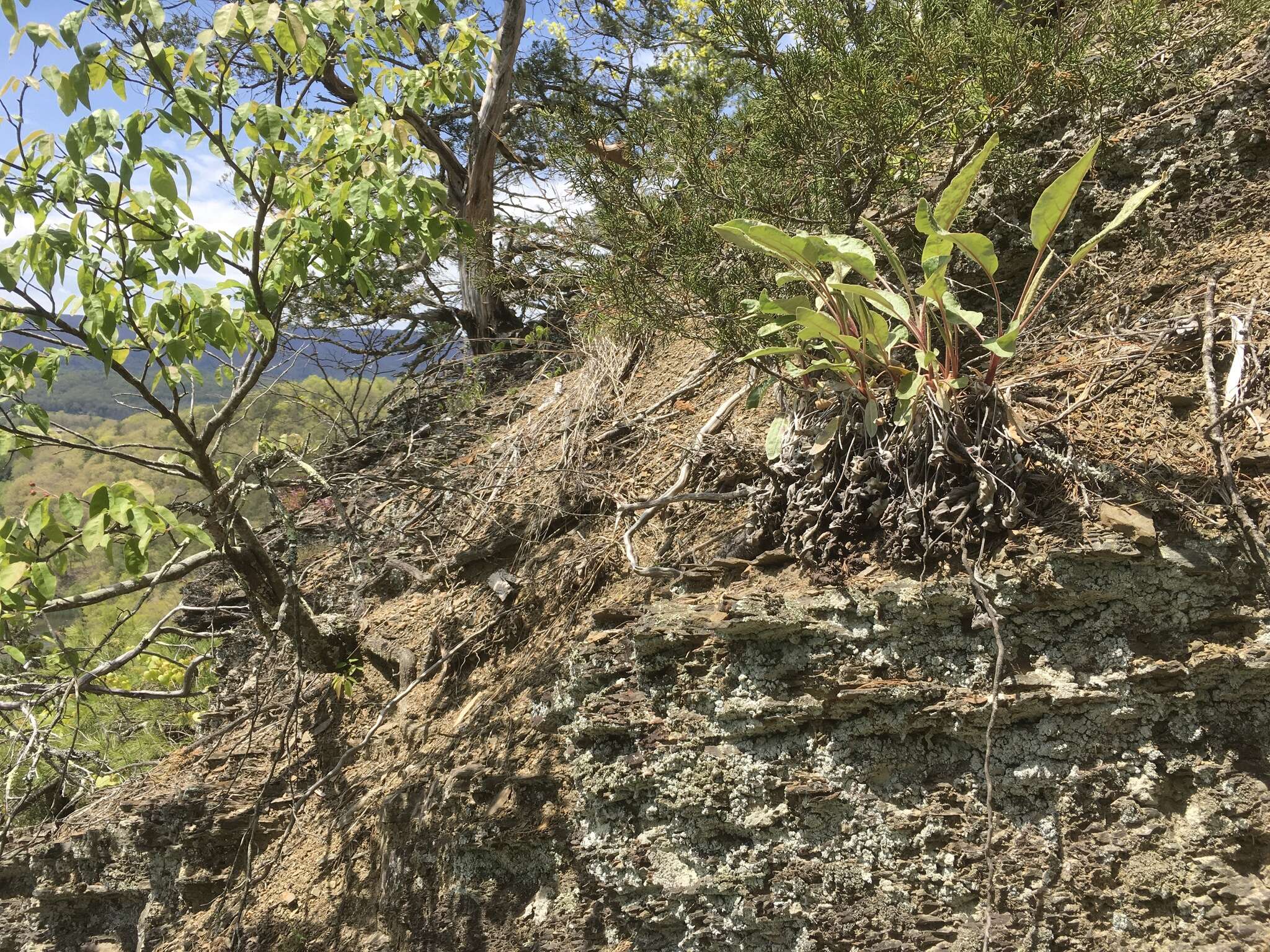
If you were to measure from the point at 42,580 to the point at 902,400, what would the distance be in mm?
2412

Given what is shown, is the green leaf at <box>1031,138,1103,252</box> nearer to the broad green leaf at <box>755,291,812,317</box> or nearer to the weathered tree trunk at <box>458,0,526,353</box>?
the broad green leaf at <box>755,291,812,317</box>

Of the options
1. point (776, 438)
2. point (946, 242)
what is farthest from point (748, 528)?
point (946, 242)

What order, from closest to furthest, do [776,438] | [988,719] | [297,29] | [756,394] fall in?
1. [988,719]
2. [297,29]
3. [776,438]
4. [756,394]

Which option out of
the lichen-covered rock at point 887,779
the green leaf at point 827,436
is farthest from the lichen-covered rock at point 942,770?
the green leaf at point 827,436

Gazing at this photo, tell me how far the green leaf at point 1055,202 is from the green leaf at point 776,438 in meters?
0.84

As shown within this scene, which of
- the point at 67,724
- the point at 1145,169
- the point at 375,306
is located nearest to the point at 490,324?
the point at 375,306

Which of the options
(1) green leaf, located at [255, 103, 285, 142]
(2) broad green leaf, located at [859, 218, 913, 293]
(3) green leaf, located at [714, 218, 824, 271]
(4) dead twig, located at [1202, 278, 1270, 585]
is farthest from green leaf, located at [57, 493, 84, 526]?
(4) dead twig, located at [1202, 278, 1270, 585]

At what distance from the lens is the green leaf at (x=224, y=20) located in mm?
2312

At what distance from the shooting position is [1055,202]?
216cm

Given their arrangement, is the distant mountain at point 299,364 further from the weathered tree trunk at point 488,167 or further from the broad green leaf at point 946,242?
the broad green leaf at point 946,242

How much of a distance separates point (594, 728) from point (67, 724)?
5.02 m

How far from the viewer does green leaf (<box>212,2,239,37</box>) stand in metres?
2.31

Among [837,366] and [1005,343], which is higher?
[837,366]

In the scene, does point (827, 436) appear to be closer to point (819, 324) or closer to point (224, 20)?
point (819, 324)
